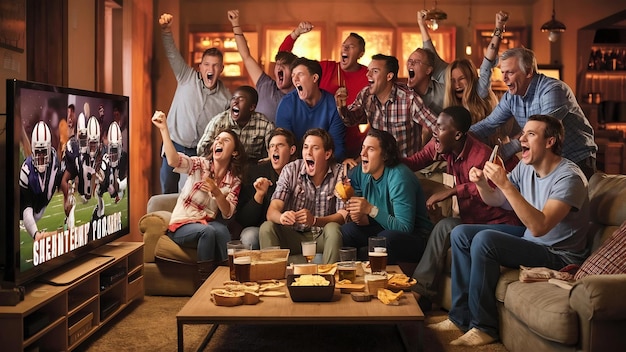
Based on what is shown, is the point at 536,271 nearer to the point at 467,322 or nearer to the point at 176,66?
the point at 467,322

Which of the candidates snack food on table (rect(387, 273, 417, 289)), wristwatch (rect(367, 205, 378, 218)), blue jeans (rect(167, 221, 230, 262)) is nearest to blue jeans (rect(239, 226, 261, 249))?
blue jeans (rect(167, 221, 230, 262))

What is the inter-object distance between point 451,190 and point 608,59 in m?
6.02

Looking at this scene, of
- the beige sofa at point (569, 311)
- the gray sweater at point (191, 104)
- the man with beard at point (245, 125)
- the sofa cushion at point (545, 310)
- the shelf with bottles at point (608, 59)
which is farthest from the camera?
the shelf with bottles at point (608, 59)

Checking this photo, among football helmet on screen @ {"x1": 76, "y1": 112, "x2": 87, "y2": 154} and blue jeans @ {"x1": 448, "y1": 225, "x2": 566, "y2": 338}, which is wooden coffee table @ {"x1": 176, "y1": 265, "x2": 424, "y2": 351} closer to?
blue jeans @ {"x1": 448, "y1": 225, "x2": 566, "y2": 338}

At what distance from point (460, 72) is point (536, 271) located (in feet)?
7.83

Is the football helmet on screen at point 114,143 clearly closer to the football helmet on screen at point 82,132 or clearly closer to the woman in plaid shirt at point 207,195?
the football helmet on screen at point 82,132

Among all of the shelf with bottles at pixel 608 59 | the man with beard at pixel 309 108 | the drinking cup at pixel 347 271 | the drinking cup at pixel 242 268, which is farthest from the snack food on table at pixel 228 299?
the shelf with bottles at pixel 608 59

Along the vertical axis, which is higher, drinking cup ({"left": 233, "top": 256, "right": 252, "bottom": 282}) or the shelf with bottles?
the shelf with bottles

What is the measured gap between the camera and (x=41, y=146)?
3561mm

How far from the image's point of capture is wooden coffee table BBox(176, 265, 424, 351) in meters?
3.26

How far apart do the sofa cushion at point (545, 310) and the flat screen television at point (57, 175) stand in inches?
87.8

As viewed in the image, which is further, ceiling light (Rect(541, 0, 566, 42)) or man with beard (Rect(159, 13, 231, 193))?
ceiling light (Rect(541, 0, 566, 42))

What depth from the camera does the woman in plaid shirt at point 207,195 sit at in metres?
4.97

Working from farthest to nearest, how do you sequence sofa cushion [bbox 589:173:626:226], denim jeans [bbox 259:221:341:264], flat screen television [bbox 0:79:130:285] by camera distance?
denim jeans [bbox 259:221:341:264]
sofa cushion [bbox 589:173:626:226]
flat screen television [bbox 0:79:130:285]
